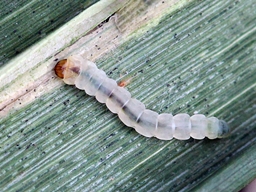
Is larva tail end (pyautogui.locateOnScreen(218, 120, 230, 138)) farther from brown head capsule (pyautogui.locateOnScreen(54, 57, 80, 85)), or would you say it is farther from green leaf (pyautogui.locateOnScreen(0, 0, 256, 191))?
brown head capsule (pyautogui.locateOnScreen(54, 57, 80, 85))

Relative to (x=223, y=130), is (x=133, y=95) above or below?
above

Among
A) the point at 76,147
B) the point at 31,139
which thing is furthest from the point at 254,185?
the point at 31,139

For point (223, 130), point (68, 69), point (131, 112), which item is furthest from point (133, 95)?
point (223, 130)

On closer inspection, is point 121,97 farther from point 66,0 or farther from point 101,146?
point 66,0

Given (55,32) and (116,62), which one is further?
(116,62)

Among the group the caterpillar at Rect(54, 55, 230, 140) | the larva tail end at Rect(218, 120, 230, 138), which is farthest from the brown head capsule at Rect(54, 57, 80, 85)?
the larva tail end at Rect(218, 120, 230, 138)

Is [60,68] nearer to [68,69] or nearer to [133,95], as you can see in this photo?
[68,69]
